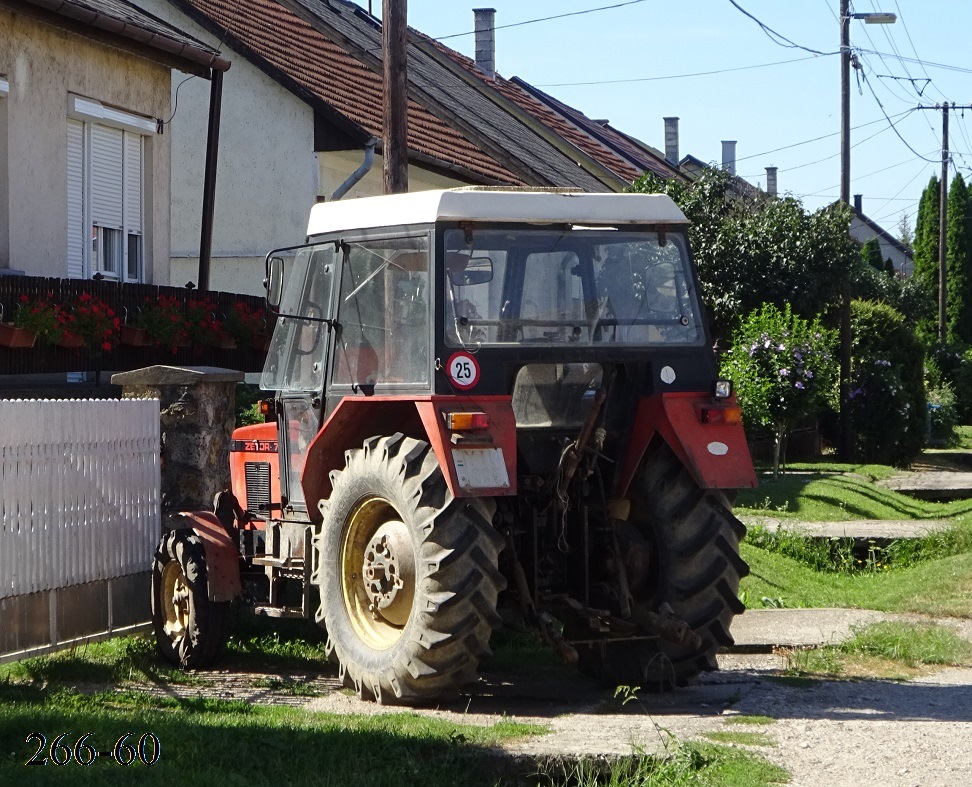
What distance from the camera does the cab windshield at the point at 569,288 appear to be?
7.18m

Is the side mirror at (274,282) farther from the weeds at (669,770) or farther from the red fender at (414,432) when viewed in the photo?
the weeds at (669,770)

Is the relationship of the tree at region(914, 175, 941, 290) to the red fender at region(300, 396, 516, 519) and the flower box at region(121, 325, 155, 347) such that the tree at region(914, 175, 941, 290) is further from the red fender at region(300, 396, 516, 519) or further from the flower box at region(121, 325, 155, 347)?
the red fender at region(300, 396, 516, 519)

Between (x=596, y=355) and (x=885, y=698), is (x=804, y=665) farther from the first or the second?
(x=596, y=355)

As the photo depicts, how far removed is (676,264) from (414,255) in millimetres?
1422

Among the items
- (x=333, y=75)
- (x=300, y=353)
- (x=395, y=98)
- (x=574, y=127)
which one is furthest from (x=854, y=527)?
(x=574, y=127)

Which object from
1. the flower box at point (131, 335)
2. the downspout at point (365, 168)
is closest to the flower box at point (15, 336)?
the flower box at point (131, 335)

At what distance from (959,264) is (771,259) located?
32.8 metres

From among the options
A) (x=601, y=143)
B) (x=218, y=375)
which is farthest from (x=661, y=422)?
(x=601, y=143)

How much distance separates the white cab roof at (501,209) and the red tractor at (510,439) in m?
0.01

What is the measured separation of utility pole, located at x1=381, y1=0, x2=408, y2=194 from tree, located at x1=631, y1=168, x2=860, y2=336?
13.1 m

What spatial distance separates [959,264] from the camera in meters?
54.5

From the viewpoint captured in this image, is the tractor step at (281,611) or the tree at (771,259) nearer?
the tractor step at (281,611)

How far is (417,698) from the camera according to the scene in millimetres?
7027

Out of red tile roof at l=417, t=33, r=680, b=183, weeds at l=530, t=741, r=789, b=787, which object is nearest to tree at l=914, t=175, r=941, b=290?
red tile roof at l=417, t=33, r=680, b=183
